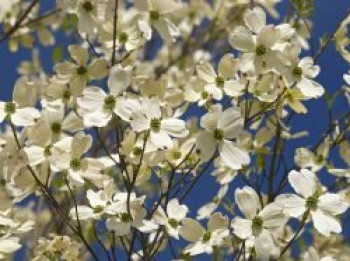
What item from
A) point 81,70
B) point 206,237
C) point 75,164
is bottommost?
point 206,237

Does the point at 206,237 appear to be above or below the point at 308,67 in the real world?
below

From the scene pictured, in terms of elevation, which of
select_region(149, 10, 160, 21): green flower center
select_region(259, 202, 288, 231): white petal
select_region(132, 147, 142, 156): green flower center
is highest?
select_region(149, 10, 160, 21): green flower center

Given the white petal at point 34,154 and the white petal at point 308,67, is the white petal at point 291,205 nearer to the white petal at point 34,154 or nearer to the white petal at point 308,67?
the white petal at point 308,67

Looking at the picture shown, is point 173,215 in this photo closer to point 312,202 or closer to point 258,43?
point 312,202

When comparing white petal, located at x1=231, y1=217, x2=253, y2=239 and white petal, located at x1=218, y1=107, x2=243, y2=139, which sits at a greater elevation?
white petal, located at x1=218, y1=107, x2=243, y2=139

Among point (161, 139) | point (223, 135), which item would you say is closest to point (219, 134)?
point (223, 135)

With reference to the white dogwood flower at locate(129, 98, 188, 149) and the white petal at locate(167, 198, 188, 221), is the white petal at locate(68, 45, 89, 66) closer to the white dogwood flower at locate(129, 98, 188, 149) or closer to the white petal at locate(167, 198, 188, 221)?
the white dogwood flower at locate(129, 98, 188, 149)

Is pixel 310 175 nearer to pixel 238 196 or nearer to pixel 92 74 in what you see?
pixel 238 196

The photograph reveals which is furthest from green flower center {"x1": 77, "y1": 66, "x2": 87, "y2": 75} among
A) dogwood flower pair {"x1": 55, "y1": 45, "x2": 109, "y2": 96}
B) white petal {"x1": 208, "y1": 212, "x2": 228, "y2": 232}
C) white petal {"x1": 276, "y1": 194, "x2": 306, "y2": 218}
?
white petal {"x1": 276, "y1": 194, "x2": 306, "y2": 218}

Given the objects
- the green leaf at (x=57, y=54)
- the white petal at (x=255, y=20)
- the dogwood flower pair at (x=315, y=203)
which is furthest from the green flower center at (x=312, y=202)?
the green leaf at (x=57, y=54)
